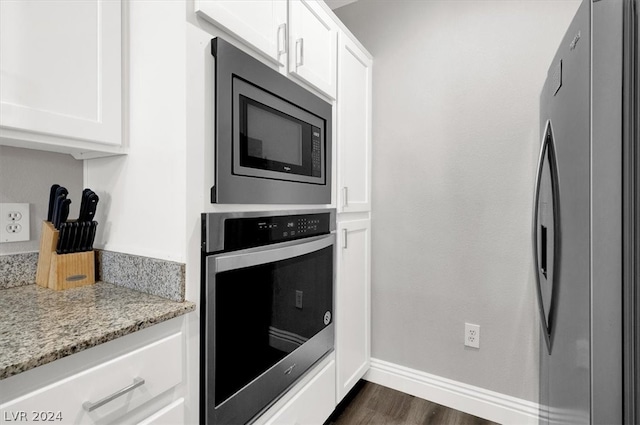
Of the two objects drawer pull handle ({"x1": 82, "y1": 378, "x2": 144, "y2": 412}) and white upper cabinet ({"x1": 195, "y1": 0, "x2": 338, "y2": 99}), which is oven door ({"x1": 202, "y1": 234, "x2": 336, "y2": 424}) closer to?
drawer pull handle ({"x1": 82, "y1": 378, "x2": 144, "y2": 412})

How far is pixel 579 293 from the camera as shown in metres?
0.83

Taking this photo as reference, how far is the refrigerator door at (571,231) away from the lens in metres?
0.79

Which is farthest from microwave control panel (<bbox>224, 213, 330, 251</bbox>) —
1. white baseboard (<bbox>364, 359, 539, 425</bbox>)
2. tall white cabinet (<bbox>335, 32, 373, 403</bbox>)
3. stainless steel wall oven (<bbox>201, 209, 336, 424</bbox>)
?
white baseboard (<bbox>364, 359, 539, 425</bbox>)

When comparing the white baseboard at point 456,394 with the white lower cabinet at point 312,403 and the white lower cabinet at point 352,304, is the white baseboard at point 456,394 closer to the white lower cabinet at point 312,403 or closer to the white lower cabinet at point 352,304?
the white lower cabinet at point 352,304

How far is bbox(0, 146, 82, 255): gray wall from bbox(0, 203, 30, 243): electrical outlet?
0.06 feet

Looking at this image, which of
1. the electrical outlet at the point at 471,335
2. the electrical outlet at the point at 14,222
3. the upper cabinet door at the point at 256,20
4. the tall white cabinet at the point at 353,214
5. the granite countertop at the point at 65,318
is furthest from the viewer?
the electrical outlet at the point at 471,335

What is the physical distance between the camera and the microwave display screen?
3.54ft

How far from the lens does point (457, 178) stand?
186 centimetres

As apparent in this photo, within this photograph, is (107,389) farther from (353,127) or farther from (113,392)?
(353,127)

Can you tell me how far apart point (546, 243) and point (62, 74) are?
5.50ft

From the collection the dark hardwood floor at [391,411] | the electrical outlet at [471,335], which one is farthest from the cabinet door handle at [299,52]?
the dark hardwood floor at [391,411]

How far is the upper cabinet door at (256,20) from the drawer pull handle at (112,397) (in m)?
0.96

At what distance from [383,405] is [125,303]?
5.12 ft

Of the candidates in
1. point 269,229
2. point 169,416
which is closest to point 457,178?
point 269,229
